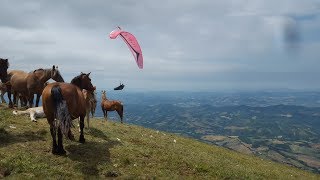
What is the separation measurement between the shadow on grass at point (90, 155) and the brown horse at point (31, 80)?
727 centimetres

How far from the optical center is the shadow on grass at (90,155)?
16.7 metres

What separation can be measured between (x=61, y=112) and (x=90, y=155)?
10.2ft

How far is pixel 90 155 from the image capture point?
18.6 metres

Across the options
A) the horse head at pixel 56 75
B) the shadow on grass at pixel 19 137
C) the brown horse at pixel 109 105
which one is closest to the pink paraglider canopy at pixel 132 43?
the horse head at pixel 56 75

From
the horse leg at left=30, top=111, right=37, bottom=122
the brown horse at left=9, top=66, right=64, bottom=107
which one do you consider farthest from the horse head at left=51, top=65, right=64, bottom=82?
the horse leg at left=30, top=111, right=37, bottom=122

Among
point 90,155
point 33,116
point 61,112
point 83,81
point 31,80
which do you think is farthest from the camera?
point 31,80

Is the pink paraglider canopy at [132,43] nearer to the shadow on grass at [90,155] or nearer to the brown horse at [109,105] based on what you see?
the shadow on grass at [90,155]

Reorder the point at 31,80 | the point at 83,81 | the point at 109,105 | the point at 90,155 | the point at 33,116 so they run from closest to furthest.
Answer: the point at 90,155 → the point at 83,81 → the point at 33,116 → the point at 31,80 → the point at 109,105

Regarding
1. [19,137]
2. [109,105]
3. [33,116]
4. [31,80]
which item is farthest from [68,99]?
[109,105]

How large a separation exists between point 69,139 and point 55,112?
4.33m

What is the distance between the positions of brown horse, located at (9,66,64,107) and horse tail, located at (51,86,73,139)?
8.75 metres

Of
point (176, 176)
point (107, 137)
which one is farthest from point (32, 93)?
point (176, 176)

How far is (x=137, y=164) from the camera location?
61.0 feet

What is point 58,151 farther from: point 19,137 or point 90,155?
point 19,137
